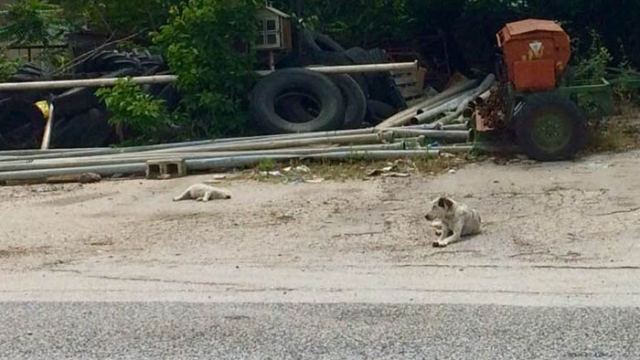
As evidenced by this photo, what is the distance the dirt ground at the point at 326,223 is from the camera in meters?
7.95

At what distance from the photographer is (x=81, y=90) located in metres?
14.8

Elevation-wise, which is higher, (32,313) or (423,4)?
(423,4)

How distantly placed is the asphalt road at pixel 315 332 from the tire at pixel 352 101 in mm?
8217

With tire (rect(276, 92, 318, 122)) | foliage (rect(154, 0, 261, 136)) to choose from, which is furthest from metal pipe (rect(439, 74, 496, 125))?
foliage (rect(154, 0, 261, 136))

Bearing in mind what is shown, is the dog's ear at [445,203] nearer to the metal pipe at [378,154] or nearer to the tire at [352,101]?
the metal pipe at [378,154]

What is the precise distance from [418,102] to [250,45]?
297cm

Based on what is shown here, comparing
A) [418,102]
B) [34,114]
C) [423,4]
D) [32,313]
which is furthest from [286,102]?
[32,313]

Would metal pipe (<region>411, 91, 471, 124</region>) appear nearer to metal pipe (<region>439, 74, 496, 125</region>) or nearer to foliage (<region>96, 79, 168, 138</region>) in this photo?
metal pipe (<region>439, 74, 496, 125</region>)

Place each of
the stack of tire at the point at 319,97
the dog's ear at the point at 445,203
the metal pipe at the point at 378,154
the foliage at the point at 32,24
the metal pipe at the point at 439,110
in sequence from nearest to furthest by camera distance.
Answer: the dog's ear at the point at 445,203 < the metal pipe at the point at 378,154 < the metal pipe at the point at 439,110 < the stack of tire at the point at 319,97 < the foliage at the point at 32,24

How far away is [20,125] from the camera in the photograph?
15.4m

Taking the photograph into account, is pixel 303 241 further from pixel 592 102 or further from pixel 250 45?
pixel 250 45

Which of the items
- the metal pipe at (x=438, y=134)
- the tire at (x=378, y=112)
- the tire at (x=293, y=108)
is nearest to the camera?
the metal pipe at (x=438, y=134)

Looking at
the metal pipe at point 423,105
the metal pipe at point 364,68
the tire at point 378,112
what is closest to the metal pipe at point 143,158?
the metal pipe at point 423,105

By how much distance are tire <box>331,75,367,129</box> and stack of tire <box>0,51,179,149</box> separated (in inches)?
101
